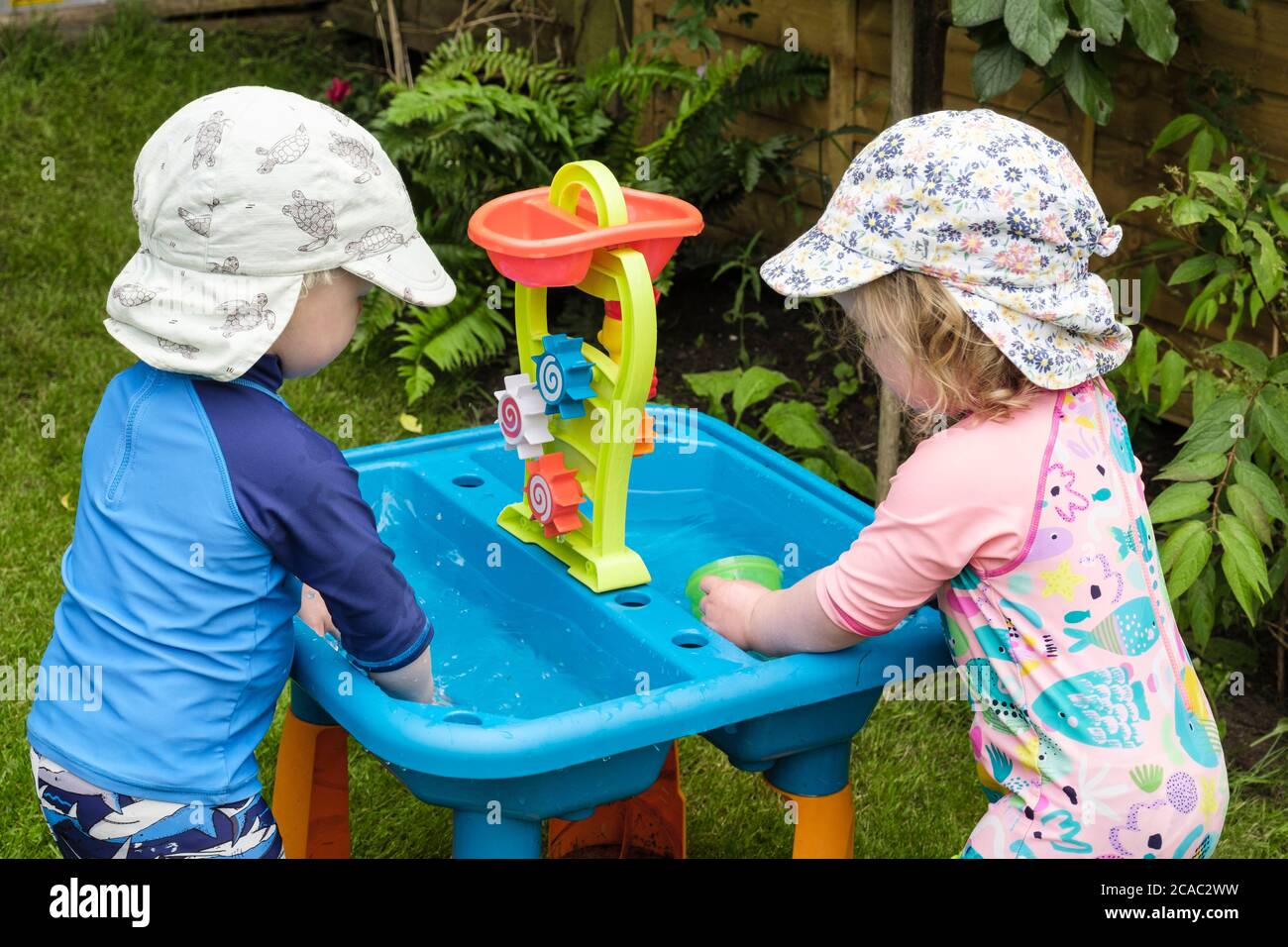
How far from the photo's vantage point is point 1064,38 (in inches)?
118

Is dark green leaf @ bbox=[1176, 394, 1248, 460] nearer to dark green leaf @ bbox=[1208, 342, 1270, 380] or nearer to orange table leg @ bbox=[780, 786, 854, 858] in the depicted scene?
dark green leaf @ bbox=[1208, 342, 1270, 380]

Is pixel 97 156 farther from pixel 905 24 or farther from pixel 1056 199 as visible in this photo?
pixel 1056 199

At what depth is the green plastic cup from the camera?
7.55ft

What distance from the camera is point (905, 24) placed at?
3.26 m

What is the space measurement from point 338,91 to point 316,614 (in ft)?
13.0

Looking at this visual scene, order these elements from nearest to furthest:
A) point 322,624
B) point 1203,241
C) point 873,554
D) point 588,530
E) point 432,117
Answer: point 873,554, point 322,624, point 588,530, point 1203,241, point 432,117

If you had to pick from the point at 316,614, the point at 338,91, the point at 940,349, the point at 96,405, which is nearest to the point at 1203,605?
the point at 940,349

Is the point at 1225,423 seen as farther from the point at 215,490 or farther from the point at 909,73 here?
the point at 215,490

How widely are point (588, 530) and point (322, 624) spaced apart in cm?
41

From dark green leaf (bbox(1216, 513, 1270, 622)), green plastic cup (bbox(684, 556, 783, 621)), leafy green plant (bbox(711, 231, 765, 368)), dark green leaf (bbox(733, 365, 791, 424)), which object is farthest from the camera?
leafy green plant (bbox(711, 231, 765, 368))

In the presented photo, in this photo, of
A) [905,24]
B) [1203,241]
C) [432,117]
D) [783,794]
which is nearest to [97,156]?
[432,117]

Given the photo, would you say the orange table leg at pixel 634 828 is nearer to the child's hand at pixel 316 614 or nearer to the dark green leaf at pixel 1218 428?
the child's hand at pixel 316 614

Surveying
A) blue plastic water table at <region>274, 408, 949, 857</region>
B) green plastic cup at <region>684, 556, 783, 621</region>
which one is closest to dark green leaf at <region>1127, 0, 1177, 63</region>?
blue plastic water table at <region>274, 408, 949, 857</region>

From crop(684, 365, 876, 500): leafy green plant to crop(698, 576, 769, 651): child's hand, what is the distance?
5.32 ft
